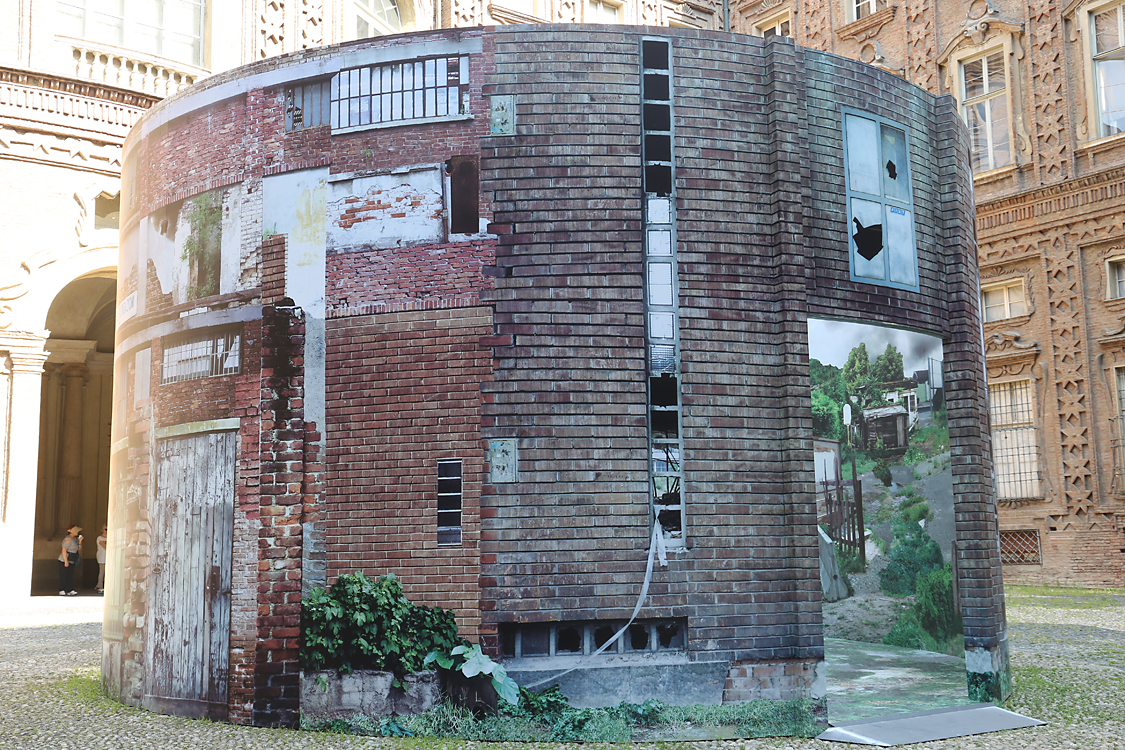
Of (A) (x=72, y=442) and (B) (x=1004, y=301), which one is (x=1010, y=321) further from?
(A) (x=72, y=442)

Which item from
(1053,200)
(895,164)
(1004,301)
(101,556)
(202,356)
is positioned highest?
(1053,200)

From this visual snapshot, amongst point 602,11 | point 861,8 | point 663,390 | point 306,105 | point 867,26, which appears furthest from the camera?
point 602,11

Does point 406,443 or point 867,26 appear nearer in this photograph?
point 406,443

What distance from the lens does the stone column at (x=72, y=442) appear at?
83.2 feet

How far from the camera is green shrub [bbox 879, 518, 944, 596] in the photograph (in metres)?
11.9

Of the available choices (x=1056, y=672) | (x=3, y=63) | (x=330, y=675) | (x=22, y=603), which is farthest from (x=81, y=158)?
(x=1056, y=672)

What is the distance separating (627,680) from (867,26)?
27519 millimetres

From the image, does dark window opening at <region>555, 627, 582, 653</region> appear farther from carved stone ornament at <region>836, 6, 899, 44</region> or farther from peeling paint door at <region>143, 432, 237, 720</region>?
carved stone ornament at <region>836, 6, 899, 44</region>

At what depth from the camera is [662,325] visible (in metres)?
8.05

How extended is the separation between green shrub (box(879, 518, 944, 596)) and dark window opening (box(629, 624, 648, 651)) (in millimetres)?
5083

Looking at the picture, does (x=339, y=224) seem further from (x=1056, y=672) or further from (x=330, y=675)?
(x=1056, y=672)

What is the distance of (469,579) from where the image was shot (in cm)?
759

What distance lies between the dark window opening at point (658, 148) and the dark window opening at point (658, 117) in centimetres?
8

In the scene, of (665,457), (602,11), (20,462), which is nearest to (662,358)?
(665,457)
